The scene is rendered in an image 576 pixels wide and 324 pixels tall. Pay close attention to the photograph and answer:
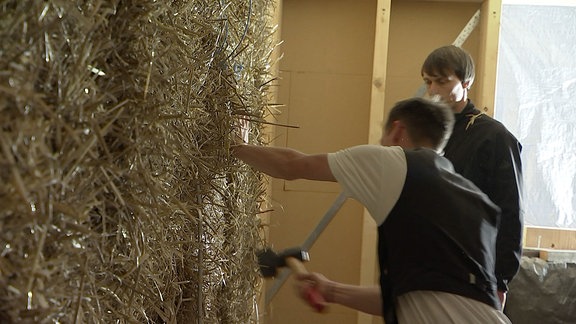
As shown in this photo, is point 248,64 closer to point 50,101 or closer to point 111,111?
point 111,111

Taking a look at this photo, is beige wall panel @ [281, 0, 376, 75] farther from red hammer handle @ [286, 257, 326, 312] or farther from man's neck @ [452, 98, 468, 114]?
red hammer handle @ [286, 257, 326, 312]

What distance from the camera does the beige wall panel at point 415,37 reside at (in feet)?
13.1

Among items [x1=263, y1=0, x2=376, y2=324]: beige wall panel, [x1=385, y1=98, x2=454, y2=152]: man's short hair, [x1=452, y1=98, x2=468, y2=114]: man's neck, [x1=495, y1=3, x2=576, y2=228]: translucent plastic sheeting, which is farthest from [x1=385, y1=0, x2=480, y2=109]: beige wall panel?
[x1=385, y1=98, x2=454, y2=152]: man's short hair

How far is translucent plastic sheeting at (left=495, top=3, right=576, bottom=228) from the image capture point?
4.10 meters

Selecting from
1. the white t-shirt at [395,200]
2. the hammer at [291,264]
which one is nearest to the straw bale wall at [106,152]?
the hammer at [291,264]

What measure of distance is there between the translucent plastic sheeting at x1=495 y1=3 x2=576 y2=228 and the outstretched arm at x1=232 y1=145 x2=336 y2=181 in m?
2.40

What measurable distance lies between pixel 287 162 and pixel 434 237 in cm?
43

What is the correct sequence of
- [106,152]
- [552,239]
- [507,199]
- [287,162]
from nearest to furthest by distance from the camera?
[106,152] < [287,162] < [507,199] < [552,239]

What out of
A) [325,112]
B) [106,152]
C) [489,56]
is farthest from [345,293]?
[325,112]

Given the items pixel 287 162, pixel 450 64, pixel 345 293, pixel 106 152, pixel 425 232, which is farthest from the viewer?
pixel 450 64

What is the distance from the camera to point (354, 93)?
409 cm

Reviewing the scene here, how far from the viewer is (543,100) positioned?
412cm

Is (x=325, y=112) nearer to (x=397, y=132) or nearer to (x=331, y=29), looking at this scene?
(x=331, y=29)

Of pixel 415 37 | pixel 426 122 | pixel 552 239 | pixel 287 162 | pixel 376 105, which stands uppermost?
pixel 415 37
